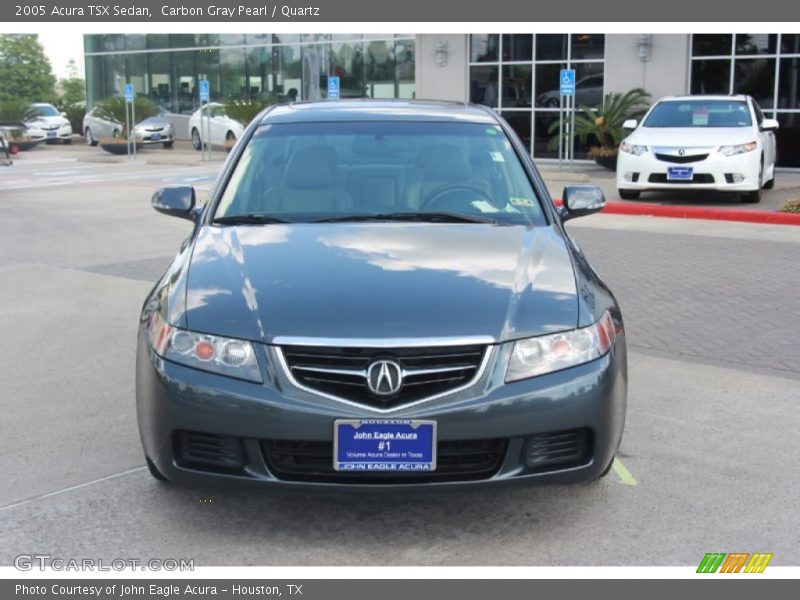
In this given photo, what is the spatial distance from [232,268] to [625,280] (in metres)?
6.03

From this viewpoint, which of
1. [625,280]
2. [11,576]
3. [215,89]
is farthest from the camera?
[215,89]

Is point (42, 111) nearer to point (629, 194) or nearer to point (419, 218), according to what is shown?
point (629, 194)

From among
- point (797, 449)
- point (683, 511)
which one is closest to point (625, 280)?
point (797, 449)

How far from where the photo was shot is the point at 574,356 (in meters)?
3.86

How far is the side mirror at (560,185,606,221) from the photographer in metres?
5.38

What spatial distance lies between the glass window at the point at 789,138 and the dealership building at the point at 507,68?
0.07 feet

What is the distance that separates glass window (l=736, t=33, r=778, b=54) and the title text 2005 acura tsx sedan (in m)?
19.3

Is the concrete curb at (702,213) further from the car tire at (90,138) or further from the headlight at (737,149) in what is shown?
the car tire at (90,138)

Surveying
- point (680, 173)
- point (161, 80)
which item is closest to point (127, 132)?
point (161, 80)

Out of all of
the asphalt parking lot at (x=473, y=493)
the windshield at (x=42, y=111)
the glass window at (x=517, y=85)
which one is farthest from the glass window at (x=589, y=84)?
the windshield at (x=42, y=111)

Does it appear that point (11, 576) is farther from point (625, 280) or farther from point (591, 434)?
point (625, 280)

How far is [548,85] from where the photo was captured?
25.4 m

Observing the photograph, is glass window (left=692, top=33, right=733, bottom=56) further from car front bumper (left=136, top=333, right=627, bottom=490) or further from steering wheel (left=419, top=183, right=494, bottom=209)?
car front bumper (left=136, top=333, right=627, bottom=490)

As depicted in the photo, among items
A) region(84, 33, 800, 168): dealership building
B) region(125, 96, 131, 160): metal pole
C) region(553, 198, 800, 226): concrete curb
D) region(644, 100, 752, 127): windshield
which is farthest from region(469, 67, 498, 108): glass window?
region(125, 96, 131, 160): metal pole
